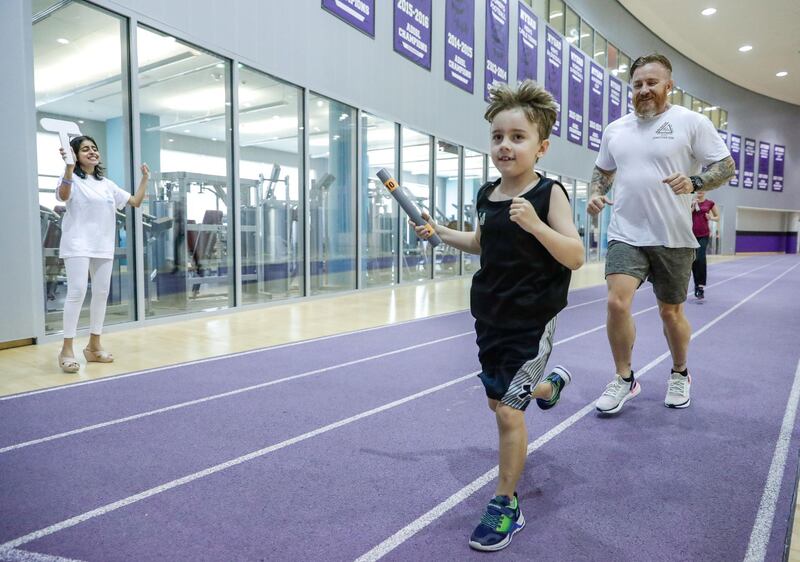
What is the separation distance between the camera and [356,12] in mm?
7852

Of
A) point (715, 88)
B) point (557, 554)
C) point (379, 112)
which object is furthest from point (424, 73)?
point (715, 88)

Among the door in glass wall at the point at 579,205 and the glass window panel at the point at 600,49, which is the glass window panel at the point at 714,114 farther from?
the door in glass wall at the point at 579,205

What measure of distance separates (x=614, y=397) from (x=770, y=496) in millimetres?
908

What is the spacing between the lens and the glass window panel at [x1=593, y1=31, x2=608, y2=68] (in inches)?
647

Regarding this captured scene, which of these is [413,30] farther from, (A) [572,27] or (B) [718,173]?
(A) [572,27]

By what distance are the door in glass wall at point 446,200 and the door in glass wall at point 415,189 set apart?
0.25 meters

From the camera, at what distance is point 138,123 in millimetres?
5164

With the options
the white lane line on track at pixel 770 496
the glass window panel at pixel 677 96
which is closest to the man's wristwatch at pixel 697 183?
the white lane line on track at pixel 770 496

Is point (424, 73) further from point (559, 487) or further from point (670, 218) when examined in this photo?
point (559, 487)

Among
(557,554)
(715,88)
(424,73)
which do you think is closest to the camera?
(557,554)

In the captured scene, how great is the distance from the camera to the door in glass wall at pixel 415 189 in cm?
962

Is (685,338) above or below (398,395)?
above

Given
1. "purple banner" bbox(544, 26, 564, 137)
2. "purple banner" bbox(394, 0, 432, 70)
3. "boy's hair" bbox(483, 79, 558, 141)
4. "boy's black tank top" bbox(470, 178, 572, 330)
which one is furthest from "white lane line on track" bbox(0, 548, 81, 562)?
"purple banner" bbox(544, 26, 564, 137)

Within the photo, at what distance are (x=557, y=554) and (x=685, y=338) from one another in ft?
5.77
